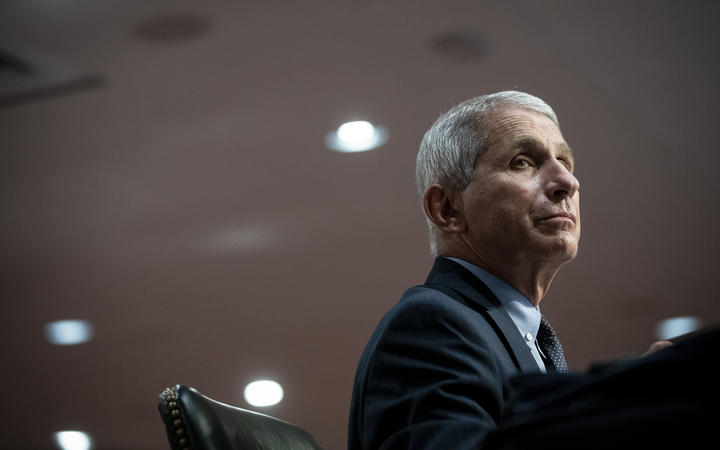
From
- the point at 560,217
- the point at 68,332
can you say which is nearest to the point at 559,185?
the point at 560,217

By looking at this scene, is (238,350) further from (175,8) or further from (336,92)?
(175,8)

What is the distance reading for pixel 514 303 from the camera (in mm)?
1438

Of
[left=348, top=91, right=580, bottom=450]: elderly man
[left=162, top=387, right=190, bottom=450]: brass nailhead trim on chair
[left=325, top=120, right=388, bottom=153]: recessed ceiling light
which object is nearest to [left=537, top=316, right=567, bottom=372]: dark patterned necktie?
[left=348, top=91, right=580, bottom=450]: elderly man

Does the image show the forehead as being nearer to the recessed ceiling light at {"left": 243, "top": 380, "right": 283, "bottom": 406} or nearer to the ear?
the ear

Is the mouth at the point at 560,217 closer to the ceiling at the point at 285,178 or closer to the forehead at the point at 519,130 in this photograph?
the forehead at the point at 519,130

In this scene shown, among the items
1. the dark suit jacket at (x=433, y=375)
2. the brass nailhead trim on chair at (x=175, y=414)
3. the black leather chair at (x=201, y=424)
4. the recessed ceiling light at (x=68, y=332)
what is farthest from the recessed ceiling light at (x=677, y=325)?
the brass nailhead trim on chair at (x=175, y=414)

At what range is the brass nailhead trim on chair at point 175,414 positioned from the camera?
103 centimetres

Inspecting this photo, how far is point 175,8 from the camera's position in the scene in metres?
3.98

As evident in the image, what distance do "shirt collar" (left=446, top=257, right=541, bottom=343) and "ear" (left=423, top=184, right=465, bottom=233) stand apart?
0.09 meters

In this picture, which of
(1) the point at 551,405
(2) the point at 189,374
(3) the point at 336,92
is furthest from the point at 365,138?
(1) the point at 551,405

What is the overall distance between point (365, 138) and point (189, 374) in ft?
10.1

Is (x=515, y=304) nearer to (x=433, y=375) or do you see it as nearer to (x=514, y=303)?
(x=514, y=303)

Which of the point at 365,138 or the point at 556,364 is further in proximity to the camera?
the point at 365,138

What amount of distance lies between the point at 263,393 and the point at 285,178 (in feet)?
8.89
